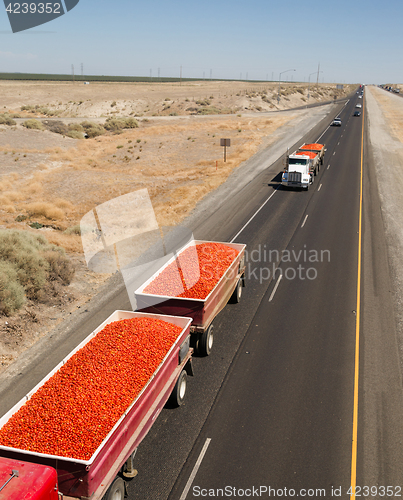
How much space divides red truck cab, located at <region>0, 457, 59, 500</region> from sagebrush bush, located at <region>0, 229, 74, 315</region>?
863 centimetres

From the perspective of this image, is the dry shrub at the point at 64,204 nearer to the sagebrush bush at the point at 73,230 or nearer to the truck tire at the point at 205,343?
the sagebrush bush at the point at 73,230

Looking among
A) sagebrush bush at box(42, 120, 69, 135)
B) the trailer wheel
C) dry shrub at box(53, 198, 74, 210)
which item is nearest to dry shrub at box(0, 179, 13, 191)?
dry shrub at box(53, 198, 74, 210)

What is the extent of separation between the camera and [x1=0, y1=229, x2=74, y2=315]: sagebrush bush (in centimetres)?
1393

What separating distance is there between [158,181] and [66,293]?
21071mm

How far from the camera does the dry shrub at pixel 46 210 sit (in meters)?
26.3

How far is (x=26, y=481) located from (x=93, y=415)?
5.11ft

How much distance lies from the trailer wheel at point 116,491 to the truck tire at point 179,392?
257 centimetres

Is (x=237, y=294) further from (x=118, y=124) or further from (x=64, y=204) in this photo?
(x=118, y=124)

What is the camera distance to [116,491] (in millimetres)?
7105

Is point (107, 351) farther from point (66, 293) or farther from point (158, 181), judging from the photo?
point (158, 181)

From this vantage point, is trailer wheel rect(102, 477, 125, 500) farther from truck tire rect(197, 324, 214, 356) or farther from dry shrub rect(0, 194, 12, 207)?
dry shrub rect(0, 194, 12, 207)

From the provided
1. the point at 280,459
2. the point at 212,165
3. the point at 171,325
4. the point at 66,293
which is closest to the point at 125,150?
the point at 212,165

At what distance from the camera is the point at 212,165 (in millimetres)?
40812

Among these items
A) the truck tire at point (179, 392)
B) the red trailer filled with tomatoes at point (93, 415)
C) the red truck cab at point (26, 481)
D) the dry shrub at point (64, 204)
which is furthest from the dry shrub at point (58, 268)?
the dry shrub at point (64, 204)
